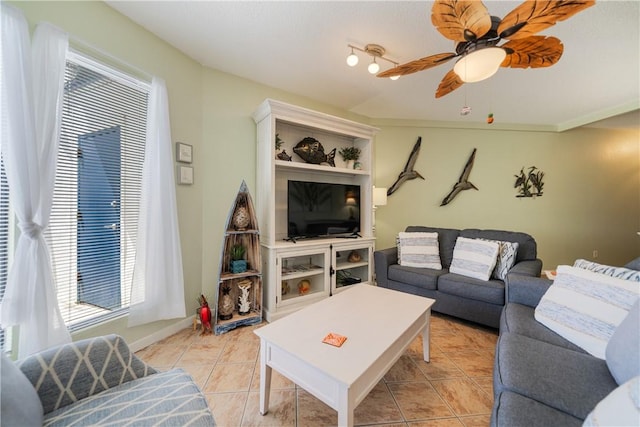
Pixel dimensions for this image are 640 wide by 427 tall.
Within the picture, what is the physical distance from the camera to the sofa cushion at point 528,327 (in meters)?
1.25

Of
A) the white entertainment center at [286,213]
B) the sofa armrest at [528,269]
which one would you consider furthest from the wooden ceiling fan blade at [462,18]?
the sofa armrest at [528,269]

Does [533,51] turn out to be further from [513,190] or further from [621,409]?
[513,190]

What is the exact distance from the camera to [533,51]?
1419 mm

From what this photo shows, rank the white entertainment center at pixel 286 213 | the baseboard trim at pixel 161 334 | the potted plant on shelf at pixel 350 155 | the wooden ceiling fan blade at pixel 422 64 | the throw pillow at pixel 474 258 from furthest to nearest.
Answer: the potted plant on shelf at pixel 350 155 < the white entertainment center at pixel 286 213 < the throw pillow at pixel 474 258 < the baseboard trim at pixel 161 334 < the wooden ceiling fan blade at pixel 422 64

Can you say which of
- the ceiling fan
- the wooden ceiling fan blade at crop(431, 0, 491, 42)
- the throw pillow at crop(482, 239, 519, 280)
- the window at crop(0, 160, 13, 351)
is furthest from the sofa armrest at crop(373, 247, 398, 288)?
the window at crop(0, 160, 13, 351)

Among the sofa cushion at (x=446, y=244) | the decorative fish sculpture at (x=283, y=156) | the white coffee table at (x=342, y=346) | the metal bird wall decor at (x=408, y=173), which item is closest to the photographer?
the white coffee table at (x=342, y=346)

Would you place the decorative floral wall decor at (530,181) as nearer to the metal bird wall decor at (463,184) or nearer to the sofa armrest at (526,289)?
the metal bird wall decor at (463,184)

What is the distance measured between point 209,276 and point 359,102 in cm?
280

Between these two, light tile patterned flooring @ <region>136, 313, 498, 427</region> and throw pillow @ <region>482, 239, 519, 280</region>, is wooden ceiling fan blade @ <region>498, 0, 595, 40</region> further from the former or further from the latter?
light tile patterned flooring @ <region>136, 313, 498, 427</region>

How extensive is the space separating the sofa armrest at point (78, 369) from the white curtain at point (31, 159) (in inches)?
22.3

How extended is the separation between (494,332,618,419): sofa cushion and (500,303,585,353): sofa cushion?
11cm

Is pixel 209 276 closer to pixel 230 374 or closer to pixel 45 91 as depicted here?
pixel 230 374

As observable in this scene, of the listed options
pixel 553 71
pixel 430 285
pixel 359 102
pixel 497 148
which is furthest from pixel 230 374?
pixel 497 148

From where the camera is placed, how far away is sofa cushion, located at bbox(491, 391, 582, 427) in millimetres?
789
